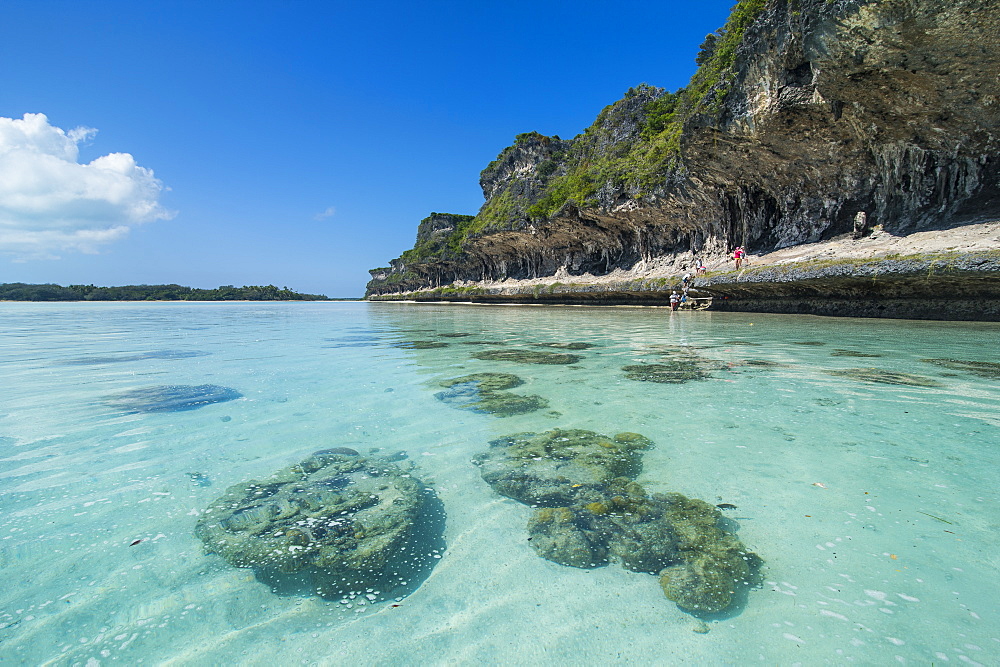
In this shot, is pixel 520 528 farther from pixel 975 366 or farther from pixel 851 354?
pixel 851 354

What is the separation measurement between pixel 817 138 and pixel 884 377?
13781 millimetres

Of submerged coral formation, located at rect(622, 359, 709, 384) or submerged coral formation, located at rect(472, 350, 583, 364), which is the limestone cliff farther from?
submerged coral formation, located at rect(472, 350, 583, 364)

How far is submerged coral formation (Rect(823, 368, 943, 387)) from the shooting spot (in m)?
4.46

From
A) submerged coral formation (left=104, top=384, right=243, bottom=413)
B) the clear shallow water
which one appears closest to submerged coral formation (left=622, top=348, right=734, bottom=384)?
the clear shallow water

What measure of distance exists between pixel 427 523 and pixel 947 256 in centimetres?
1384

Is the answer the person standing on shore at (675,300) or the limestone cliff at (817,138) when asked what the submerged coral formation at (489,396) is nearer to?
the limestone cliff at (817,138)

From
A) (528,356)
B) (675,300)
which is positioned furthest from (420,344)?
(675,300)

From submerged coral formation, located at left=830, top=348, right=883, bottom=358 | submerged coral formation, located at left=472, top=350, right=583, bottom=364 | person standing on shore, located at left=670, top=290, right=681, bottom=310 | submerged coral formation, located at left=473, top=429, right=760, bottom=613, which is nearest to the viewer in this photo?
submerged coral formation, located at left=473, top=429, right=760, bottom=613

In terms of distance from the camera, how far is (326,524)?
80.0 inches

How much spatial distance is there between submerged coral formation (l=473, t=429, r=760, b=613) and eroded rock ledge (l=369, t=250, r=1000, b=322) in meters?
12.3

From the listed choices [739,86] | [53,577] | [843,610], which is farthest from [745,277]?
[53,577]

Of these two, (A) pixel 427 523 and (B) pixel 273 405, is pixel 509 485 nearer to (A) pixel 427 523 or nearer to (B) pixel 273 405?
(A) pixel 427 523

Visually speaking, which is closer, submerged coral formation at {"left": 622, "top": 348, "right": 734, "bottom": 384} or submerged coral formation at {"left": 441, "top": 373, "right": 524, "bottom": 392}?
submerged coral formation at {"left": 441, "top": 373, "right": 524, "bottom": 392}

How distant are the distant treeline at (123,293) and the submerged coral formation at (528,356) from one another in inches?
4226
